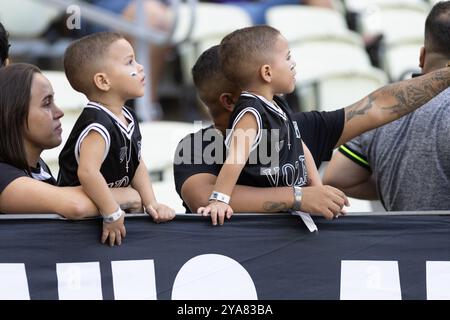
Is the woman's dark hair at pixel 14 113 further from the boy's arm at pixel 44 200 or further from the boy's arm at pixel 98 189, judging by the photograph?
the boy's arm at pixel 98 189

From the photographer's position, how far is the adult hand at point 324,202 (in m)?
3.17

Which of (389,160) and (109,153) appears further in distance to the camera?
(389,160)

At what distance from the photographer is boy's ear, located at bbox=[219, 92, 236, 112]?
3574mm

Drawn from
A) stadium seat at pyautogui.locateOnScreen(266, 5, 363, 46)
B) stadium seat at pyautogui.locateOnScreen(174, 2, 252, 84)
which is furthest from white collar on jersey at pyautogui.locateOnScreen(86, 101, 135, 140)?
stadium seat at pyautogui.locateOnScreen(266, 5, 363, 46)

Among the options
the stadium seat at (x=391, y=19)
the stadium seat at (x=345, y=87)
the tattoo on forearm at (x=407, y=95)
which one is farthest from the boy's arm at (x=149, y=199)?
the stadium seat at (x=391, y=19)

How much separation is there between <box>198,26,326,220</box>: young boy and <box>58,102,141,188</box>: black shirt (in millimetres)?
335

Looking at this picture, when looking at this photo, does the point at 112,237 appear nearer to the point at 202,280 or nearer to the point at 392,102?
the point at 202,280

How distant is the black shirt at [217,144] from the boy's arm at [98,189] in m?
0.51

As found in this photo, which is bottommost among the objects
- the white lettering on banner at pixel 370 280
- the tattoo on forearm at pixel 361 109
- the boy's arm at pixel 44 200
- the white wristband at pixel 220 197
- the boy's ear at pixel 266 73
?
the white lettering on banner at pixel 370 280

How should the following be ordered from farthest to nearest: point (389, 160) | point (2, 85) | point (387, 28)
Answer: point (387, 28), point (389, 160), point (2, 85)
